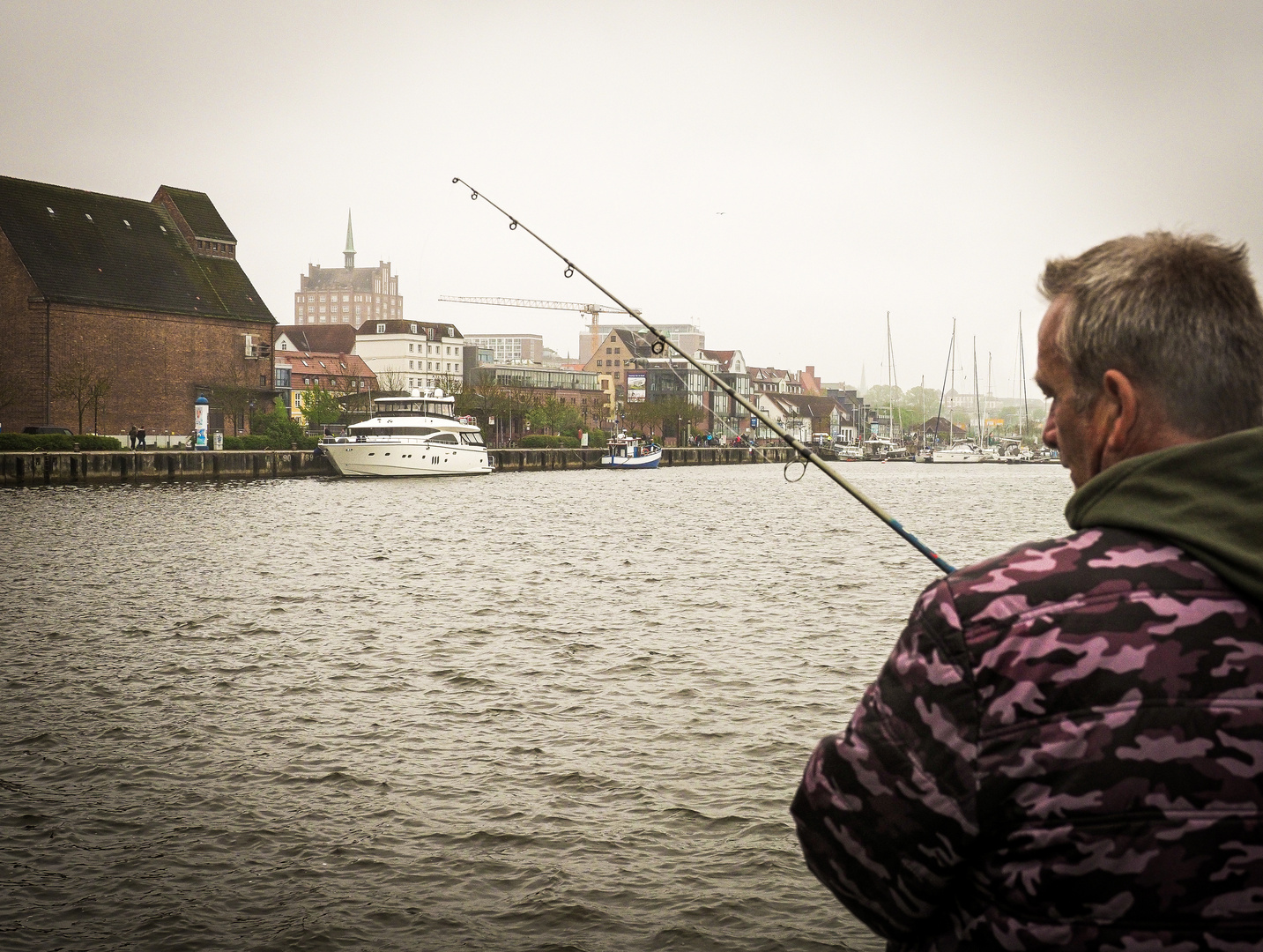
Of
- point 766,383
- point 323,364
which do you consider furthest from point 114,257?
point 766,383

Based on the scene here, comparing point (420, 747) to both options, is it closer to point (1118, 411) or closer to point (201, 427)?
point (1118, 411)

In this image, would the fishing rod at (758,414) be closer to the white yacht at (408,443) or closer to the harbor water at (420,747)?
the harbor water at (420,747)

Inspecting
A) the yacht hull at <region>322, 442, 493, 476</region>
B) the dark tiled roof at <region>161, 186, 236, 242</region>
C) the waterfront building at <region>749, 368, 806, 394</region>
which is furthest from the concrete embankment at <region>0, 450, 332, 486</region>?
the waterfront building at <region>749, 368, 806, 394</region>

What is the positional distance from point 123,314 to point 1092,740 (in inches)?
3277

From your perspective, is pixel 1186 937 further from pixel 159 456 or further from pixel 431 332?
pixel 431 332

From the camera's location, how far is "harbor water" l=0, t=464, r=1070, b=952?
238 inches

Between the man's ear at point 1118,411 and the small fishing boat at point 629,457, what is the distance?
96522 mm

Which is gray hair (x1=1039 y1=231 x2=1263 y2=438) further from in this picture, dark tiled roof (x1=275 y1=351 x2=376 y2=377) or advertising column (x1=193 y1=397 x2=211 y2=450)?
dark tiled roof (x1=275 y1=351 x2=376 y2=377)

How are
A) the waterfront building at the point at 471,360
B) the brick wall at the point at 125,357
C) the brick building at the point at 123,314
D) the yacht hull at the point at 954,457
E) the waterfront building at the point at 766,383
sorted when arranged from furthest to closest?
the waterfront building at the point at 766,383
the waterfront building at the point at 471,360
the yacht hull at the point at 954,457
the brick building at the point at 123,314
the brick wall at the point at 125,357

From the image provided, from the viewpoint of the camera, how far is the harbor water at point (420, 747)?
6043 millimetres

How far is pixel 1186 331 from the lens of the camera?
6.27 ft

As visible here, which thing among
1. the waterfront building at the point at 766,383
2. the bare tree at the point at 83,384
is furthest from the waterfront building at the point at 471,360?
the bare tree at the point at 83,384

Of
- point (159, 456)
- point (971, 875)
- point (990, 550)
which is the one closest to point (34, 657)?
point (971, 875)

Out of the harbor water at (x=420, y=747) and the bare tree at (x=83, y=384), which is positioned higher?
the bare tree at (x=83, y=384)
